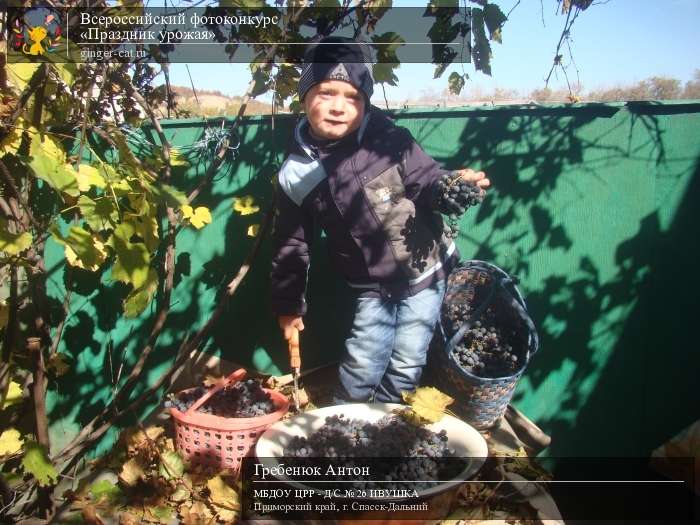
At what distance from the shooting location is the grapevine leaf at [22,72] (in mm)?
1674

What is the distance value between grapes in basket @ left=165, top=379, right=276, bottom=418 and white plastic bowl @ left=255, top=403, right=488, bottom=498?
0.22m

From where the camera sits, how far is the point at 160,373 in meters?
2.74

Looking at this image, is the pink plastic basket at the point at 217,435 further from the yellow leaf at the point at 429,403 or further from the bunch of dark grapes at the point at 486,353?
the bunch of dark grapes at the point at 486,353

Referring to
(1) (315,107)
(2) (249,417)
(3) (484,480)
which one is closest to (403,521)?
(3) (484,480)

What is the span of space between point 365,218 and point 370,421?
0.74 metres

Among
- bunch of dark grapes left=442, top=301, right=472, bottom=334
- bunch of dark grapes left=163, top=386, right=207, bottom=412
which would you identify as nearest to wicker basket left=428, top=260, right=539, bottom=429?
bunch of dark grapes left=442, top=301, right=472, bottom=334

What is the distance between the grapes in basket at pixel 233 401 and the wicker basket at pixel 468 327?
72cm

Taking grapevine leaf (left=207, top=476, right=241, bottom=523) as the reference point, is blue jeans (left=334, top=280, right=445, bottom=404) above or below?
above

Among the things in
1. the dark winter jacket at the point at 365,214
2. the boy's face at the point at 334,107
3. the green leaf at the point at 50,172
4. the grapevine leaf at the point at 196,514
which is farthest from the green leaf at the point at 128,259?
the grapevine leaf at the point at 196,514

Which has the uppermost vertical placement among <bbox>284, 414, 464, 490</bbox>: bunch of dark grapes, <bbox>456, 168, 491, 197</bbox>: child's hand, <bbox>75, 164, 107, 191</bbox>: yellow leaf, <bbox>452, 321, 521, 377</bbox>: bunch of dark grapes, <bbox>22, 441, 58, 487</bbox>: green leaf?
<bbox>456, 168, 491, 197</bbox>: child's hand

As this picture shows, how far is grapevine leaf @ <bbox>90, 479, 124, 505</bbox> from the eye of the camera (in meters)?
2.12

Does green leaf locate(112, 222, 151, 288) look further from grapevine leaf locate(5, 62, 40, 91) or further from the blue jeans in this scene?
the blue jeans

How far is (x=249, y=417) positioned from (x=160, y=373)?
0.78m
